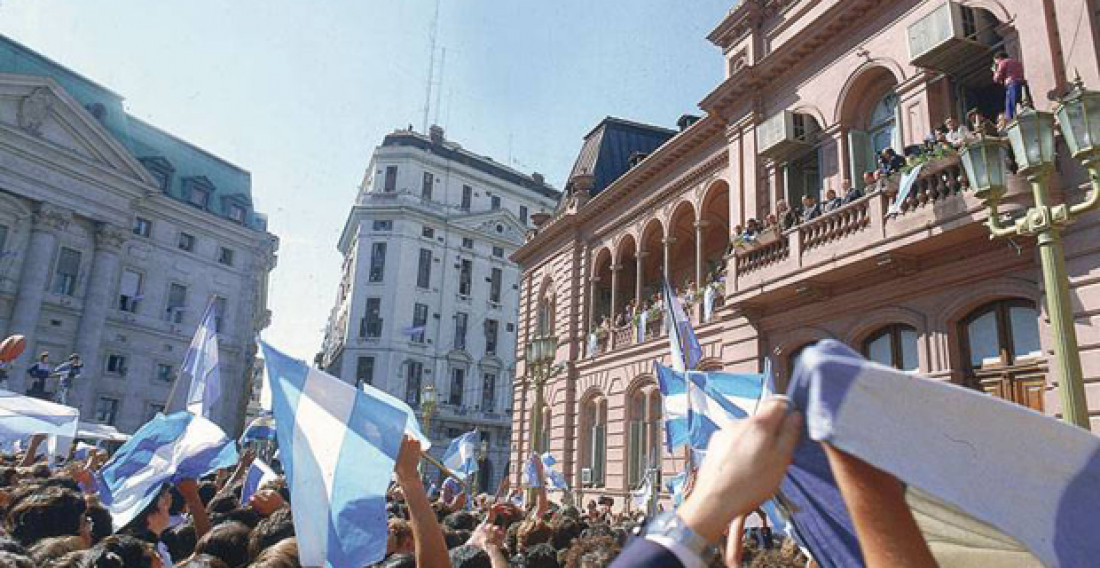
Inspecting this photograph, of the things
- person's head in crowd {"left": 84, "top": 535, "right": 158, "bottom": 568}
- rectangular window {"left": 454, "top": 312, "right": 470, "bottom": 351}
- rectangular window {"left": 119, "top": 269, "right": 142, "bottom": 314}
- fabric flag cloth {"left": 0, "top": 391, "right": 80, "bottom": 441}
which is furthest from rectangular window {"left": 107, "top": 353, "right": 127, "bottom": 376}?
person's head in crowd {"left": 84, "top": 535, "right": 158, "bottom": 568}

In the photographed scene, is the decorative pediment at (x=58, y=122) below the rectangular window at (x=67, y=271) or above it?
above

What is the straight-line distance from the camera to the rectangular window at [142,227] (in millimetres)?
44594

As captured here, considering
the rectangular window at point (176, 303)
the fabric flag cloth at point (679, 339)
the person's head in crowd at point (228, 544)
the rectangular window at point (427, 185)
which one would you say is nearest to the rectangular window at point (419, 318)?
the rectangular window at point (427, 185)

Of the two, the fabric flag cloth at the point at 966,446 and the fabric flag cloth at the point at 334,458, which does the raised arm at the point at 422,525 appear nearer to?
the fabric flag cloth at the point at 334,458

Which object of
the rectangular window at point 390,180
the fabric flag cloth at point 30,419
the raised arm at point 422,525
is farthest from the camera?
the rectangular window at point 390,180

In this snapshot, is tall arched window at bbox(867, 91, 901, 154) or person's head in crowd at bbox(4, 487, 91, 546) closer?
person's head in crowd at bbox(4, 487, 91, 546)

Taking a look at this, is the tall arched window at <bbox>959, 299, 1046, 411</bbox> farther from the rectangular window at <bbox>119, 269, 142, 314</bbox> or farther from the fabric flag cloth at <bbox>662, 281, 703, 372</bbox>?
the rectangular window at <bbox>119, 269, 142, 314</bbox>

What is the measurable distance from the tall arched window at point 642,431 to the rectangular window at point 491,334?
1414 inches

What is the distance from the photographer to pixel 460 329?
56.8 m

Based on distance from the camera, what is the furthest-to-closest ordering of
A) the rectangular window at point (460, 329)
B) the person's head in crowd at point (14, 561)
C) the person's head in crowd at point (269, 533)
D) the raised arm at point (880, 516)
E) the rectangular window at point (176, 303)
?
the rectangular window at point (460, 329) → the rectangular window at point (176, 303) → the person's head in crowd at point (269, 533) → the person's head in crowd at point (14, 561) → the raised arm at point (880, 516)

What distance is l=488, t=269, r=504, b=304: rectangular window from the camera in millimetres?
59459

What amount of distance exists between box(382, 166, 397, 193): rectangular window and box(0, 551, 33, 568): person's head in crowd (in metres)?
53.5

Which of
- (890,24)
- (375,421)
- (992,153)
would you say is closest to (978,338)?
(992,153)

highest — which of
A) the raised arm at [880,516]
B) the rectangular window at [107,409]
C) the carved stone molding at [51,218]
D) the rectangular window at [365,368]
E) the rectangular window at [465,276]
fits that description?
the rectangular window at [465,276]
